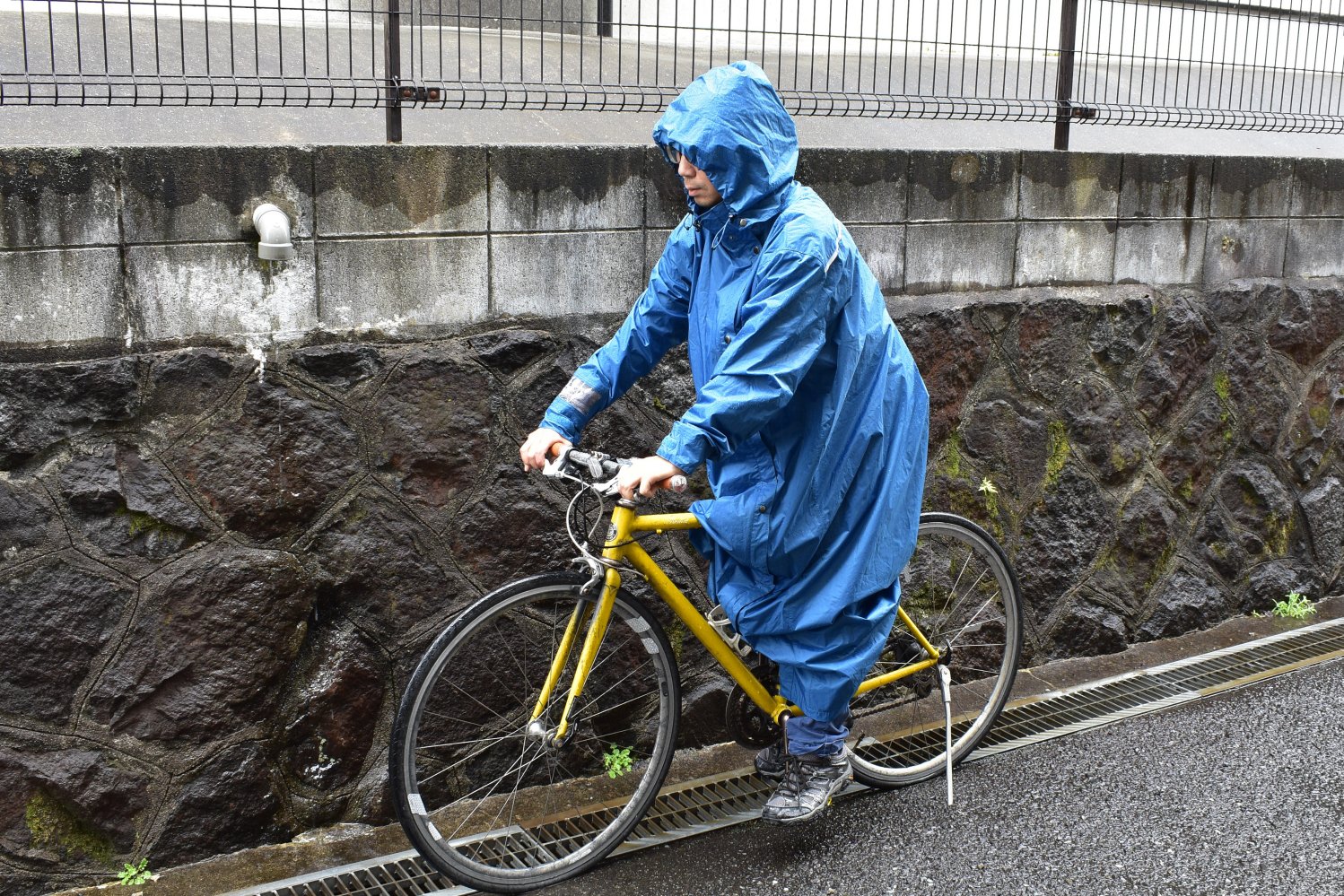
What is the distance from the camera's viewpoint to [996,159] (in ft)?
14.4

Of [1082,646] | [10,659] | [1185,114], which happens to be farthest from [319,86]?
[1185,114]

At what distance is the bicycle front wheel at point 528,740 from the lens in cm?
306

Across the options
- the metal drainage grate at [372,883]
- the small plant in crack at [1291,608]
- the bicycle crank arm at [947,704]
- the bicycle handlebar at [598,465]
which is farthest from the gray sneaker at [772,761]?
the small plant in crack at [1291,608]

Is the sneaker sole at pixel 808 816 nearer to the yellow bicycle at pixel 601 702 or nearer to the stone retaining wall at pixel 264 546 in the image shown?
the yellow bicycle at pixel 601 702

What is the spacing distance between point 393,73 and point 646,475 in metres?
1.60

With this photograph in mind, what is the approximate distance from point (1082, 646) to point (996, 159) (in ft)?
6.54

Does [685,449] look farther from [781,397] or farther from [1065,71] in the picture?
[1065,71]

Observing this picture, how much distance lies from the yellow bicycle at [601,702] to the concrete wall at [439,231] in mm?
793

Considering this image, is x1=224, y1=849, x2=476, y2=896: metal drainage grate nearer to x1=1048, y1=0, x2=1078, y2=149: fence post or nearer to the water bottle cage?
the water bottle cage

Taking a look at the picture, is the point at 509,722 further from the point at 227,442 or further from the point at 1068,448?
the point at 1068,448

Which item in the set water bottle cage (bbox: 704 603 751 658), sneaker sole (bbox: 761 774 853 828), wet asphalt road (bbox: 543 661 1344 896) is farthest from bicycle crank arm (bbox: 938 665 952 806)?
water bottle cage (bbox: 704 603 751 658)

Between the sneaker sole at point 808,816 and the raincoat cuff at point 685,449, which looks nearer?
the raincoat cuff at point 685,449

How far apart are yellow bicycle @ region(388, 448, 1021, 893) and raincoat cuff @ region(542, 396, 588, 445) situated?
6.5 inches

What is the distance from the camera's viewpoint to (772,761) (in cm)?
348
